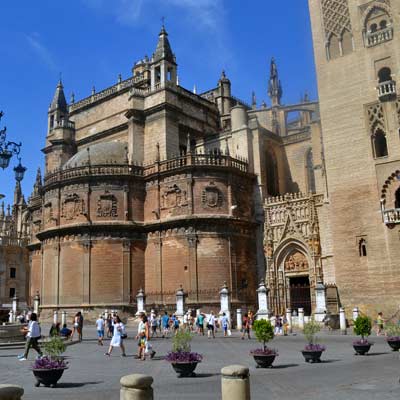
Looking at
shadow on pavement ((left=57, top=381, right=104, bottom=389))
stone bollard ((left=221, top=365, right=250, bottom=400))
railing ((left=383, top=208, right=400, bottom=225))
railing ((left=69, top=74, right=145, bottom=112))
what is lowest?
shadow on pavement ((left=57, top=381, right=104, bottom=389))

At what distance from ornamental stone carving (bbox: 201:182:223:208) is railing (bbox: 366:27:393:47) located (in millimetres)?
12954

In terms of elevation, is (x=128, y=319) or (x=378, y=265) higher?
(x=378, y=265)

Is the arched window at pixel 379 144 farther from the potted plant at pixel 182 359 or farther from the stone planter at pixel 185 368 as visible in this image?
the stone planter at pixel 185 368

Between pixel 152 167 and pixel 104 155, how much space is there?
407cm

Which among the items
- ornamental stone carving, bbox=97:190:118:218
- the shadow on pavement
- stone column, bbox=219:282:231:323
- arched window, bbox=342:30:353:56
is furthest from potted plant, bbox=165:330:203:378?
ornamental stone carving, bbox=97:190:118:218

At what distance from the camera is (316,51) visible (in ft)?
101

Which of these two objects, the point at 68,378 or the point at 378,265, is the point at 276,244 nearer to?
the point at 378,265

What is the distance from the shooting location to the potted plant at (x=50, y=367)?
34.7 feet

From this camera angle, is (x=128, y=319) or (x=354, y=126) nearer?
(x=354, y=126)

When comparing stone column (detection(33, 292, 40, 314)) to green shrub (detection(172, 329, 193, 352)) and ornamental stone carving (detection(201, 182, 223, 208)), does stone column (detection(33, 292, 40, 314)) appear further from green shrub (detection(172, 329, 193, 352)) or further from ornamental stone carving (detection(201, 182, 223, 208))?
green shrub (detection(172, 329, 193, 352))

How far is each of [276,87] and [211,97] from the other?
37.5m

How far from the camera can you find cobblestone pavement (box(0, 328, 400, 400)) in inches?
369

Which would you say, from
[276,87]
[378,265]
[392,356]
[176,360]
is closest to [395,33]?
[378,265]

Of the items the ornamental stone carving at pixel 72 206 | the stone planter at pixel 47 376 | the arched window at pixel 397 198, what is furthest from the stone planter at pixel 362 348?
the ornamental stone carving at pixel 72 206
